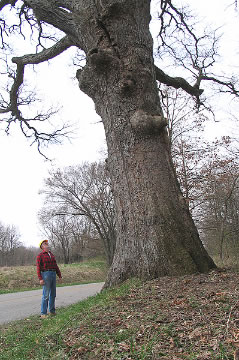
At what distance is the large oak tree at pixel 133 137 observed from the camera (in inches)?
175

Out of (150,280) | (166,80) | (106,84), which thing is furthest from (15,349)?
(166,80)

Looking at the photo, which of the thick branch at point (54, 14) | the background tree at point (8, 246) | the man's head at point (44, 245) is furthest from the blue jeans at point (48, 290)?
the background tree at point (8, 246)

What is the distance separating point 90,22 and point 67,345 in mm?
5335

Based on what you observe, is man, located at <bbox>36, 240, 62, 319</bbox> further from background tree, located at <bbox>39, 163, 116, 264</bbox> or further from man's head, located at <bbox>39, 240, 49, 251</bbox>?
background tree, located at <bbox>39, 163, 116, 264</bbox>

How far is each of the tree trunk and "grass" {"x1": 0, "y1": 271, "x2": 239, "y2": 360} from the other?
0.56 m

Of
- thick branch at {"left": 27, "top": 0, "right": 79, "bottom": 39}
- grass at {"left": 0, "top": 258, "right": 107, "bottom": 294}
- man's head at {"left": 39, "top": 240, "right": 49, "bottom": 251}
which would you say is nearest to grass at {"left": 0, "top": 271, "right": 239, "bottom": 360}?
man's head at {"left": 39, "top": 240, "right": 49, "bottom": 251}

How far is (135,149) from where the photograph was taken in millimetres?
4906

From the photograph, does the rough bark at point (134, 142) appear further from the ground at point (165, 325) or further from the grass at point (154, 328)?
the ground at point (165, 325)

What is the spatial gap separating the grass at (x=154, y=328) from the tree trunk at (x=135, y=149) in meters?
0.56

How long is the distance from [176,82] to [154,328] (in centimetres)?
643

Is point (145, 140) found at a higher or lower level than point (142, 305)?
higher

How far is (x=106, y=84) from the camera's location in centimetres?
525

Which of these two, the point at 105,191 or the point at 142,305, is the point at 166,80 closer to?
the point at 142,305

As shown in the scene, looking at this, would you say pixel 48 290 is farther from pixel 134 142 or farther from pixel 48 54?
pixel 48 54
